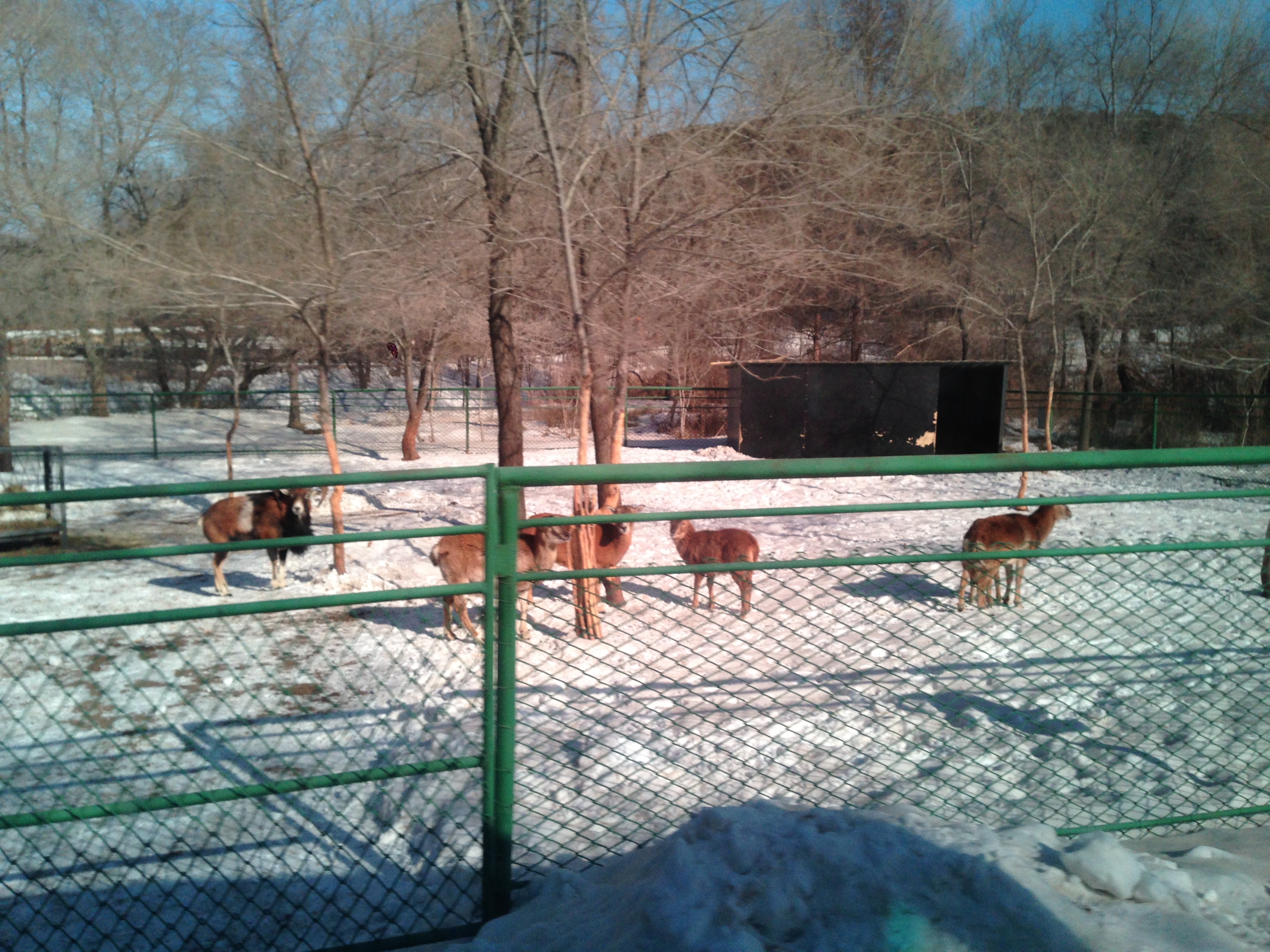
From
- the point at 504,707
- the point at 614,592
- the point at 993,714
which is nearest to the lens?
the point at 504,707

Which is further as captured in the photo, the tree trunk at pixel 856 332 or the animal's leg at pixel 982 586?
the tree trunk at pixel 856 332

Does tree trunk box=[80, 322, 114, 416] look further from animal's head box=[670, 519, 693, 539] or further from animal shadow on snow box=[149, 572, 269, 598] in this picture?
animal's head box=[670, 519, 693, 539]

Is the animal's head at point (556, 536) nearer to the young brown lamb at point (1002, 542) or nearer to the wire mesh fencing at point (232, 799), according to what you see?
the wire mesh fencing at point (232, 799)

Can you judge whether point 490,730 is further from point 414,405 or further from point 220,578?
point 414,405

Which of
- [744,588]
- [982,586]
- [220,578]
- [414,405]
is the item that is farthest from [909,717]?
[414,405]

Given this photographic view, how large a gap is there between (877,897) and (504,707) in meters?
1.21

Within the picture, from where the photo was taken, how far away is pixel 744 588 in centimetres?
659

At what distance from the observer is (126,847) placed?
4.03 m

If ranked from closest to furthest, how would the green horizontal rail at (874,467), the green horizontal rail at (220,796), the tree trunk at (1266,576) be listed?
the green horizontal rail at (220,796)
the green horizontal rail at (874,467)
the tree trunk at (1266,576)

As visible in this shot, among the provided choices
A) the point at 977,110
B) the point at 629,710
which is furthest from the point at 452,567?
the point at 977,110

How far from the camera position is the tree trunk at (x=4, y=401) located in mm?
15266

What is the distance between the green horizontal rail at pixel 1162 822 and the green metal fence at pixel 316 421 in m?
15.6

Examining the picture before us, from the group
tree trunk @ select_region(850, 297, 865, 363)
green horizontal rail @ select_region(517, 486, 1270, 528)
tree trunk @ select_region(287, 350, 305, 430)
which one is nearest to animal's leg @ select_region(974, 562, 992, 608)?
green horizontal rail @ select_region(517, 486, 1270, 528)

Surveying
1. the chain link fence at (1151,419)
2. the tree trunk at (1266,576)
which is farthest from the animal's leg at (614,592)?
the chain link fence at (1151,419)
